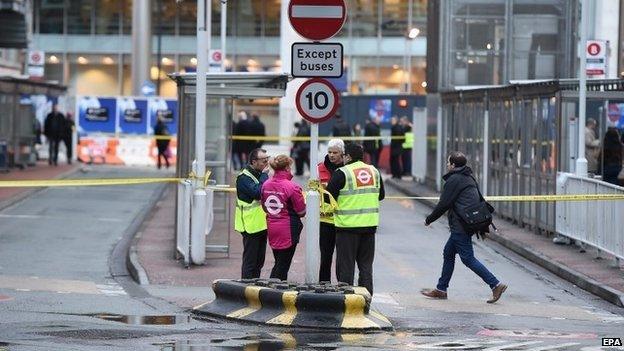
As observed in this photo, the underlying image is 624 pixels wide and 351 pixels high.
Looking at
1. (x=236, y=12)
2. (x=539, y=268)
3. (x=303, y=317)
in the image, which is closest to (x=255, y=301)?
(x=303, y=317)

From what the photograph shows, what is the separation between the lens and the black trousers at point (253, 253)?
52.0 ft

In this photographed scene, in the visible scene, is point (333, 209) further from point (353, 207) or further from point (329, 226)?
point (329, 226)

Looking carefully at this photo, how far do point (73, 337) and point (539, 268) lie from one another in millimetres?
10115

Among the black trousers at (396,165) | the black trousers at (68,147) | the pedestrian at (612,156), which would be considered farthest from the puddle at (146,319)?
the black trousers at (68,147)

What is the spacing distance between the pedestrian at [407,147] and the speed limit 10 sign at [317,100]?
29.3 m

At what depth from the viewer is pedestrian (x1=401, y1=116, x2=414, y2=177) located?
144 feet

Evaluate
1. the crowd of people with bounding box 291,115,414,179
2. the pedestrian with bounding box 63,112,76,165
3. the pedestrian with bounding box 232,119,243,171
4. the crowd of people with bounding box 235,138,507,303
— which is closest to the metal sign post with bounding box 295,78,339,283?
the crowd of people with bounding box 235,138,507,303

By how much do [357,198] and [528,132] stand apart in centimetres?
1165

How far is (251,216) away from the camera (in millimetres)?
15773

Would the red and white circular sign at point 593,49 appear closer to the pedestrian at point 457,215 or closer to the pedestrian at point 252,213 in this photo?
the pedestrian at point 457,215

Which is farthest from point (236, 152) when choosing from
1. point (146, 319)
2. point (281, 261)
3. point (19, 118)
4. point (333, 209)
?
point (146, 319)

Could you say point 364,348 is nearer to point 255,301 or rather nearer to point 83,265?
point 255,301

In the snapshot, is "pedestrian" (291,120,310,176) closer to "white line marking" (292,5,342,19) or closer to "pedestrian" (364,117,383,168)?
"pedestrian" (364,117,383,168)

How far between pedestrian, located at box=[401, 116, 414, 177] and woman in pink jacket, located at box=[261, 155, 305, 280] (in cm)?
2795
